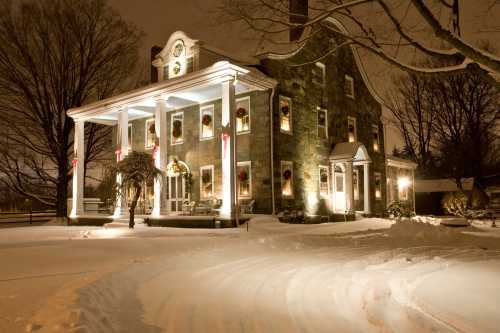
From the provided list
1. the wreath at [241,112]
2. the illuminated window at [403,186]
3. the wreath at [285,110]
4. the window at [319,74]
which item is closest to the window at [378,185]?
the illuminated window at [403,186]

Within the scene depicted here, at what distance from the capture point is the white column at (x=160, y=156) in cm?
1608

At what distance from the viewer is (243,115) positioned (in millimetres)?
Result: 17562

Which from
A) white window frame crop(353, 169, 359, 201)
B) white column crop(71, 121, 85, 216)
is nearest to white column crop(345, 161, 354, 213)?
white window frame crop(353, 169, 359, 201)

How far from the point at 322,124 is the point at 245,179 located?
5.29 m

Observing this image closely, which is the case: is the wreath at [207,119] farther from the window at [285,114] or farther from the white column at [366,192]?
the white column at [366,192]

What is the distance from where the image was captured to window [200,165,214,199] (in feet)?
60.3

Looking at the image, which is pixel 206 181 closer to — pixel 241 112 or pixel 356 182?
pixel 241 112

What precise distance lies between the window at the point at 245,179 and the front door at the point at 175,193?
315 cm

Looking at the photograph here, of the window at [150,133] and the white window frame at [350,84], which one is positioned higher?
the white window frame at [350,84]

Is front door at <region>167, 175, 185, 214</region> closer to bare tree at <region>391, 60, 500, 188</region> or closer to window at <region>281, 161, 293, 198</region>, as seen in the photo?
window at <region>281, 161, 293, 198</region>

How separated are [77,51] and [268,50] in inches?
475

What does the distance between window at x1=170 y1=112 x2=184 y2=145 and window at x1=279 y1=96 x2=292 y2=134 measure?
4957mm

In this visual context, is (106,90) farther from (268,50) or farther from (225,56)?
(268,50)

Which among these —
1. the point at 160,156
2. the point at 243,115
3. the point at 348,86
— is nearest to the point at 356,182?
the point at 348,86
